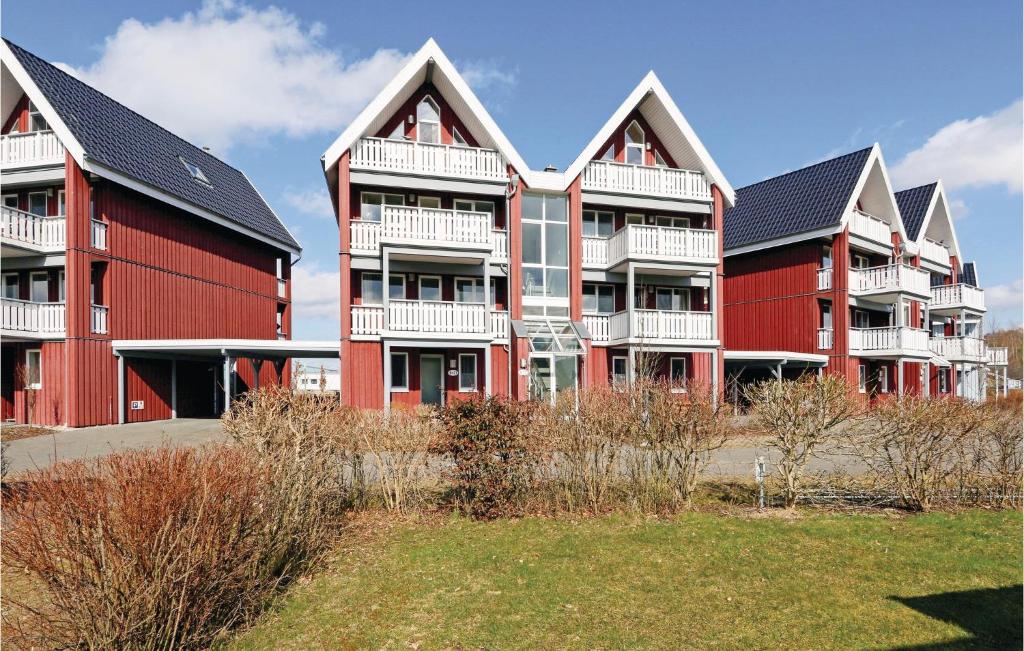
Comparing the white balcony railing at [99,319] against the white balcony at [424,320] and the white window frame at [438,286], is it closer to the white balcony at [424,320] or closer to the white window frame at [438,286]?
the white balcony at [424,320]

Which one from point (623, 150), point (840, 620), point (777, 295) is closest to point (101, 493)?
point (840, 620)

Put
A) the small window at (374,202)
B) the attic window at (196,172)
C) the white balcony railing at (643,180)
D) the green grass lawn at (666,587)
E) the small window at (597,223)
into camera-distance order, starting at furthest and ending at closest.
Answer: the attic window at (196,172) → the small window at (597,223) → the white balcony railing at (643,180) → the small window at (374,202) → the green grass lawn at (666,587)

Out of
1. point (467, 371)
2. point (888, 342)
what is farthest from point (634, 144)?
point (888, 342)

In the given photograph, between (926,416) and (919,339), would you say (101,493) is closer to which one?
(926,416)

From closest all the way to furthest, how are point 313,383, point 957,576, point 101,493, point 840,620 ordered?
point 101,493 → point 840,620 → point 957,576 → point 313,383

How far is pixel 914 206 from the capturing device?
33125mm

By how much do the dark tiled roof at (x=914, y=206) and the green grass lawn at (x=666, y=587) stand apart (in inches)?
1149

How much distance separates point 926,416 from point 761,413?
219 centimetres

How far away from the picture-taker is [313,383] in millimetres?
9336

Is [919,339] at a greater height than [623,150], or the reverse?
[623,150]

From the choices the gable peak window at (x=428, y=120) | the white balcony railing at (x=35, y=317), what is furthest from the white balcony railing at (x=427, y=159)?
the white balcony railing at (x=35, y=317)

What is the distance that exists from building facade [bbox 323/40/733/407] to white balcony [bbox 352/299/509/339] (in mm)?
47

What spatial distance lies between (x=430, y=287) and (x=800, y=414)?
15.4 m

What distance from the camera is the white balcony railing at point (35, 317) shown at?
19.0 meters
